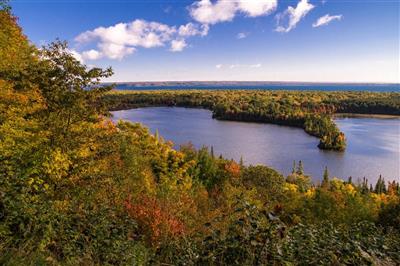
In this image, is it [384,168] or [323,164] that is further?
[323,164]

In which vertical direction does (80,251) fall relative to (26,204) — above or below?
below

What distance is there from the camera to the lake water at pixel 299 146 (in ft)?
324

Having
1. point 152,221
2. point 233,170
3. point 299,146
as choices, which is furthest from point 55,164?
point 299,146

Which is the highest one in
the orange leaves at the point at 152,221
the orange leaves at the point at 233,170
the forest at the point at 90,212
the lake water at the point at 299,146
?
the forest at the point at 90,212

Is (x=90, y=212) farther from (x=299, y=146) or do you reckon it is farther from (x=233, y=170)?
(x=299, y=146)

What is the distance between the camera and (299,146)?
125438 millimetres

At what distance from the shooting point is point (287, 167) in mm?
96250

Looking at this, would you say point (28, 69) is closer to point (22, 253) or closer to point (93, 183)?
point (93, 183)

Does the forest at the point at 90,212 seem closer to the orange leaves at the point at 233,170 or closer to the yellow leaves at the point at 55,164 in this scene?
the yellow leaves at the point at 55,164

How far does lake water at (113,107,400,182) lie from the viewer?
324 ft

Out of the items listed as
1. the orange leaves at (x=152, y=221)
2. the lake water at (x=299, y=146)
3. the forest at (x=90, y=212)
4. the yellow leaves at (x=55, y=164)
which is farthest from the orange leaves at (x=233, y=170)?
the yellow leaves at (x=55, y=164)

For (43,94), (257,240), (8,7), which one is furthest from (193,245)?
(8,7)

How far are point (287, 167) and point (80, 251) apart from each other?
9338 cm

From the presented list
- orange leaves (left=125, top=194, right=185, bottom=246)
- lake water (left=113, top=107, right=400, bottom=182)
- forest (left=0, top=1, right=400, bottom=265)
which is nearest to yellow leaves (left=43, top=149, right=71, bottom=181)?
forest (left=0, top=1, right=400, bottom=265)
